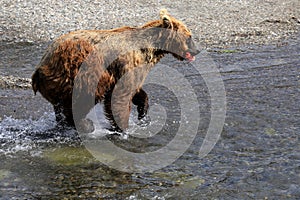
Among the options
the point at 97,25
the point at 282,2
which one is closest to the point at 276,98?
the point at 97,25

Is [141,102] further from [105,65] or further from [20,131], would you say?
[20,131]

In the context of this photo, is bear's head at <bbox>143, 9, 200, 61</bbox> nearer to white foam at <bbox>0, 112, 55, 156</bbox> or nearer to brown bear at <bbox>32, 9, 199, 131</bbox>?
brown bear at <bbox>32, 9, 199, 131</bbox>

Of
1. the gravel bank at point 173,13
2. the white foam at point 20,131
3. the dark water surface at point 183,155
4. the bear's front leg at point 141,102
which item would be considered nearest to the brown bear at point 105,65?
the bear's front leg at point 141,102

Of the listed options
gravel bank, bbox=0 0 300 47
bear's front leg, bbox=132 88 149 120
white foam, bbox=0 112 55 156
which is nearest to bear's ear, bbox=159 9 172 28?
bear's front leg, bbox=132 88 149 120

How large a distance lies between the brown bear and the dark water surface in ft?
2.04

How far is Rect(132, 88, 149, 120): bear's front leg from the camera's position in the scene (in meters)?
8.49

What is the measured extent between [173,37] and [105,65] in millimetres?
1274

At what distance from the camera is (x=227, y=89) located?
10.3 m

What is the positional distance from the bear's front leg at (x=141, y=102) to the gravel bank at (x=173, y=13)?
19.8 ft

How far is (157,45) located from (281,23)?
9.26 metres

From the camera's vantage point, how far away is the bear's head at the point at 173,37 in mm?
8086

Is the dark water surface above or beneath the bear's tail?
beneath

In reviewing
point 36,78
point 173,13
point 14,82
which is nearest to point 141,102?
point 36,78

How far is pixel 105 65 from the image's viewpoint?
7578mm
